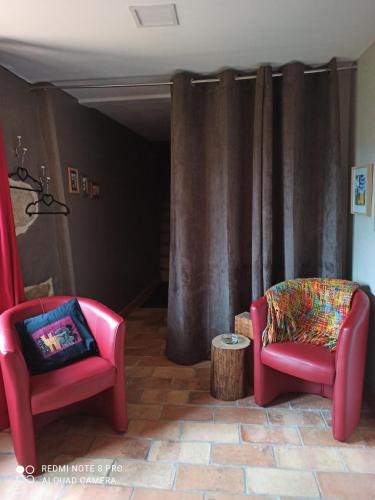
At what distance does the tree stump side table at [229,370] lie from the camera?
100.0 inches

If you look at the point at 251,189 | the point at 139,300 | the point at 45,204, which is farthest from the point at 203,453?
the point at 139,300

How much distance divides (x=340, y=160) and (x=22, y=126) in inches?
94.8

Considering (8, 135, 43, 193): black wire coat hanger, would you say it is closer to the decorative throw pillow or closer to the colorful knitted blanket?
the decorative throw pillow

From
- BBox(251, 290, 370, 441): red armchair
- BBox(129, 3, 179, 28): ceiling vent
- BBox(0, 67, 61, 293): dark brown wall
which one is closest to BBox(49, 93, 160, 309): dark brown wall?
BBox(0, 67, 61, 293): dark brown wall

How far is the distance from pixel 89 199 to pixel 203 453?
8.51 feet

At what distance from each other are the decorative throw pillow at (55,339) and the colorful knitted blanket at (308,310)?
1.18 m

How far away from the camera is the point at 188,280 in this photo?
9.81 ft

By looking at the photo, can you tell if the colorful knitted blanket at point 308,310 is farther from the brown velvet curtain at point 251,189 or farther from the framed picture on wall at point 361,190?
the framed picture on wall at point 361,190

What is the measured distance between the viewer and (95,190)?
3.85 meters

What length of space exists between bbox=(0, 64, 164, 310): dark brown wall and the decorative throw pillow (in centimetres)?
65

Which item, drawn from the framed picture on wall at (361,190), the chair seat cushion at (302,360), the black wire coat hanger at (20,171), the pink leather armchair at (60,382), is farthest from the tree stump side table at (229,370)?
the black wire coat hanger at (20,171)

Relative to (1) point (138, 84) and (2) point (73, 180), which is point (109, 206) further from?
(1) point (138, 84)

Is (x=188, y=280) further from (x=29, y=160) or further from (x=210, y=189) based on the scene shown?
(x=29, y=160)

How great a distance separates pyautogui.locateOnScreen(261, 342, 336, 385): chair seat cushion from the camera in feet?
6.94
